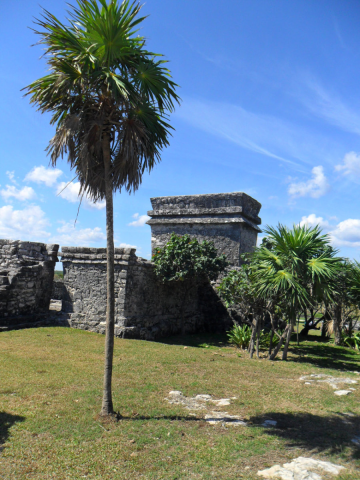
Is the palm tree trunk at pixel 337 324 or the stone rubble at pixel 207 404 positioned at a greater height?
the palm tree trunk at pixel 337 324

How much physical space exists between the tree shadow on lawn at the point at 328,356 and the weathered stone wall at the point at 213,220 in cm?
392

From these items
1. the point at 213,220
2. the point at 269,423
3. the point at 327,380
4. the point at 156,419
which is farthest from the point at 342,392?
Answer: the point at 213,220

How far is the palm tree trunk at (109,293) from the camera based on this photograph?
486cm

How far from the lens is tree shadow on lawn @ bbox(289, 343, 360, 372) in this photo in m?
9.23

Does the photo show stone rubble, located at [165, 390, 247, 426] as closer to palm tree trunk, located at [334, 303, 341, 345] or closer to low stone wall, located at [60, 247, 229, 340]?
low stone wall, located at [60, 247, 229, 340]

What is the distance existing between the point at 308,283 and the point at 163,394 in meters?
4.97

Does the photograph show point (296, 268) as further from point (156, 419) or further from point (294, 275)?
point (156, 419)

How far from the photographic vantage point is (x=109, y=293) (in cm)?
506

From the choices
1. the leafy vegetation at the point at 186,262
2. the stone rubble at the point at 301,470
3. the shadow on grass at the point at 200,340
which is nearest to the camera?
the stone rubble at the point at 301,470

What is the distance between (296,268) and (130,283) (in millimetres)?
5080

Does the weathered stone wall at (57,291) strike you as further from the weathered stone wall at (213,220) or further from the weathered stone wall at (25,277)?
the weathered stone wall at (213,220)

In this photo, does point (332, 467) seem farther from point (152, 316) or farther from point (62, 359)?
point (152, 316)

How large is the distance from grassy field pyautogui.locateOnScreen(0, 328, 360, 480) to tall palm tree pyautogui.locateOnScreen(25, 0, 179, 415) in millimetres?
718

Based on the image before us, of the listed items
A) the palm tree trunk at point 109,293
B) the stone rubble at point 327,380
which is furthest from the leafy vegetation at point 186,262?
the palm tree trunk at point 109,293
